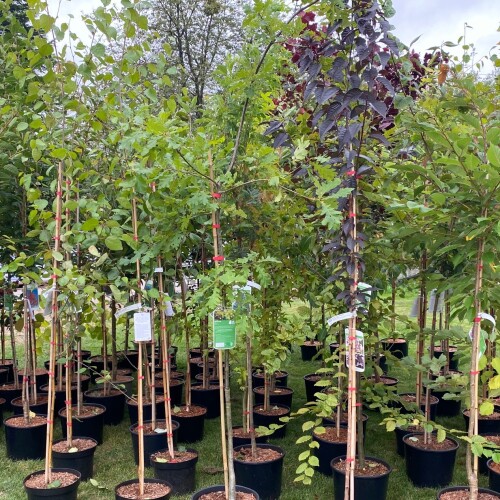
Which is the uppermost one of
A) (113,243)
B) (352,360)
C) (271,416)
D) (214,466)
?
(113,243)

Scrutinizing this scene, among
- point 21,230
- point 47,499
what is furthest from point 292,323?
point 21,230

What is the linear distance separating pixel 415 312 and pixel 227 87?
1.88 meters

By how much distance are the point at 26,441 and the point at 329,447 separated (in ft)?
6.36

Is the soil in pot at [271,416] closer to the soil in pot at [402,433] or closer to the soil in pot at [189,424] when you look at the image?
the soil in pot at [189,424]

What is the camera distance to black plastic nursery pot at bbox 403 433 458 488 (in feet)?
10.4

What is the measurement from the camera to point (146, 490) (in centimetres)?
289

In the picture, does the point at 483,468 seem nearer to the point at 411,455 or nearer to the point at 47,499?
the point at 411,455

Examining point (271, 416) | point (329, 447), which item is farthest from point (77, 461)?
point (329, 447)

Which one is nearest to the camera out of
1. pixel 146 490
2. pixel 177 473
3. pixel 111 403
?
pixel 146 490

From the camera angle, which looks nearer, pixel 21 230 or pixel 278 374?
pixel 21 230

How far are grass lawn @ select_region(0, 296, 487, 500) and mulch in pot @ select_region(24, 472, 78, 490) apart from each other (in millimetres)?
200

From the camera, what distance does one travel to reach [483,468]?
3.47 metres

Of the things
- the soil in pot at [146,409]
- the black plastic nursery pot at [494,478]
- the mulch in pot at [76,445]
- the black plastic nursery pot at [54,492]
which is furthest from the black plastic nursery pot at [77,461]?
the black plastic nursery pot at [494,478]

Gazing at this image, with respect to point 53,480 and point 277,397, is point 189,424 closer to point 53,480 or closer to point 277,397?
point 277,397
